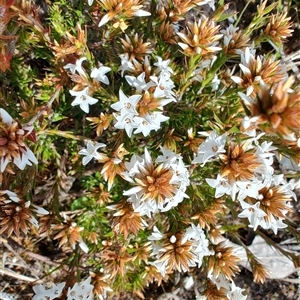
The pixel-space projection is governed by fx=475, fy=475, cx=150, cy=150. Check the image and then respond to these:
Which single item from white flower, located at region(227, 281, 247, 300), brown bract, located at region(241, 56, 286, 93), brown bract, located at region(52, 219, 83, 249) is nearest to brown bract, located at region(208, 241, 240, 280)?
white flower, located at region(227, 281, 247, 300)

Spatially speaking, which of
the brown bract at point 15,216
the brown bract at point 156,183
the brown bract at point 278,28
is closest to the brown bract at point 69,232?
the brown bract at point 15,216

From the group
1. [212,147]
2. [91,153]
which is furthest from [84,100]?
[212,147]

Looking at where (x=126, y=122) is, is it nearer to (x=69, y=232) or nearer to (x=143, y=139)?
(x=143, y=139)

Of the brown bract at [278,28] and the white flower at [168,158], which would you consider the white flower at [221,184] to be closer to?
the white flower at [168,158]

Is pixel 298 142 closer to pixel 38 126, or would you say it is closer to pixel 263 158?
pixel 263 158

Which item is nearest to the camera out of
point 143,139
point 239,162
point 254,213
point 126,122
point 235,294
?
point 239,162
